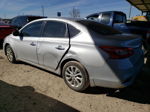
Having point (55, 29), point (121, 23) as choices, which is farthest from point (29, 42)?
point (121, 23)

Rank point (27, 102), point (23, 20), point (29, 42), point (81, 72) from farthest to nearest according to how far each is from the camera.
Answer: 1. point (23, 20)
2. point (29, 42)
3. point (81, 72)
4. point (27, 102)

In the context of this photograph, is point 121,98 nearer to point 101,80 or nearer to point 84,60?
point 101,80

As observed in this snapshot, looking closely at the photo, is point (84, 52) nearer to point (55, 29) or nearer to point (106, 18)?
point (55, 29)

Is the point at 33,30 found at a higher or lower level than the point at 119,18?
lower

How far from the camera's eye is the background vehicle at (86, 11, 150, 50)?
5262 mm

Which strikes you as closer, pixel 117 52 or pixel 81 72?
pixel 117 52

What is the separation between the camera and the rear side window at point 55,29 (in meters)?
3.22

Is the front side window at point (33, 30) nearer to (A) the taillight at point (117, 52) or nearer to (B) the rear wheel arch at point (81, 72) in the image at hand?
(B) the rear wheel arch at point (81, 72)

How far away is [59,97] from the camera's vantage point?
2.96 metres

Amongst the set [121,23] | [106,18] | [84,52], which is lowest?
[84,52]

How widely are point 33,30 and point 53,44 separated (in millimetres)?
1047

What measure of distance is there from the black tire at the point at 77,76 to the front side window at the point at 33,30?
124 centimetres

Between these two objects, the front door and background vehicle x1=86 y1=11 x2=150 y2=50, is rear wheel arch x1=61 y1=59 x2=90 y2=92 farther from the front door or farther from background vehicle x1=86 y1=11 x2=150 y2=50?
background vehicle x1=86 y1=11 x2=150 y2=50

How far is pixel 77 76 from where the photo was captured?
9.96 ft
